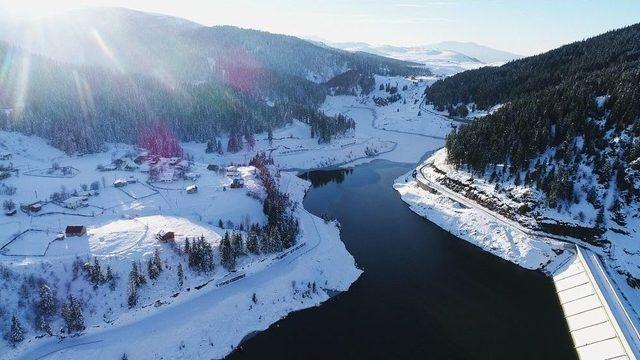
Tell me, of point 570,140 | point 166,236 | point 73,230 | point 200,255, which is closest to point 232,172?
point 166,236

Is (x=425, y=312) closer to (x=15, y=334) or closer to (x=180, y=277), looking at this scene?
(x=180, y=277)

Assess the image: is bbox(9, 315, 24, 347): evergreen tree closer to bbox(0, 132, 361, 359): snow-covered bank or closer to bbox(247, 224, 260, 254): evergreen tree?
bbox(0, 132, 361, 359): snow-covered bank

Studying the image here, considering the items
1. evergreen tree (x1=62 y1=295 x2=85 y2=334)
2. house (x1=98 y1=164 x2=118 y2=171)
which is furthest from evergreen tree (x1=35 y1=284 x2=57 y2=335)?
house (x1=98 y1=164 x2=118 y2=171)

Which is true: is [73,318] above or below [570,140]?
below

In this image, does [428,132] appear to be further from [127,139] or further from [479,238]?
[127,139]

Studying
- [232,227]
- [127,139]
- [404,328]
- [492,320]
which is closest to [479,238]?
[492,320]
